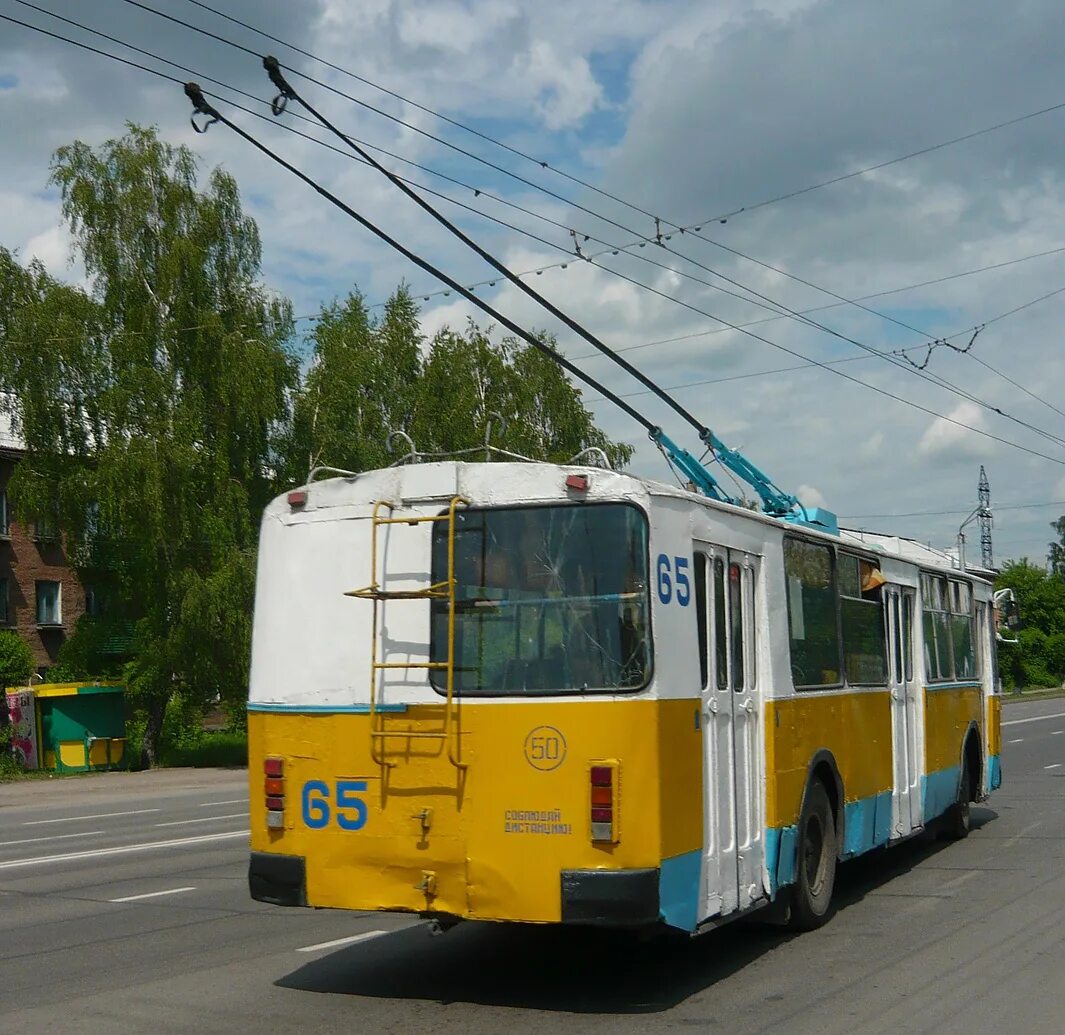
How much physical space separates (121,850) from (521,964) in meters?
8.10

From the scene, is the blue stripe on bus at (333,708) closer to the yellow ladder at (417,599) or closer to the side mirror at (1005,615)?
the yellow ladder at (417,599)

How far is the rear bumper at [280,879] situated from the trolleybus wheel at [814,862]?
3.33 meters

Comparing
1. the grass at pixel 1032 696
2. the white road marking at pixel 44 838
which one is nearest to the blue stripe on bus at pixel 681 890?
the white road marking at pixel 44 838

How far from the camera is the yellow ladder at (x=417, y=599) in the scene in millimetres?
7555

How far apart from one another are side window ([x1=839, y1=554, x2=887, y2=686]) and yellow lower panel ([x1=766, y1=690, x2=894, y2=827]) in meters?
0.18

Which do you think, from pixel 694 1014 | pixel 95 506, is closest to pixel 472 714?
pixel 694 1014

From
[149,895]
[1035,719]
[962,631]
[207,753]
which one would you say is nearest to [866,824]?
[962,631]

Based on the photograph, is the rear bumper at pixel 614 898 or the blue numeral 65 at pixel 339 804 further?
the blue numeral 65 at pixel 339 804

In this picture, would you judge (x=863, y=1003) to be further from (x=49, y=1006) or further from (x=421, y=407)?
(x=421, y=407)

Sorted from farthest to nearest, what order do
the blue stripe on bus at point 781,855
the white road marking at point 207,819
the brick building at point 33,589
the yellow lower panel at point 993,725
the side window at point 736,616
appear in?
the brick building at point 33,589, the white road marking at point 207,819, the yellow lower panel at point 993,725, the blue stripe on bus at point 781,855, the side window at point 736,616

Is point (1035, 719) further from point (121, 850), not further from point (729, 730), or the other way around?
point (729, 730)

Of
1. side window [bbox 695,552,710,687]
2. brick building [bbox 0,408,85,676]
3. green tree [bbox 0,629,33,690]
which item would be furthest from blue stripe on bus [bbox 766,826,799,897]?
brick building [bbox 0,408,85,676]

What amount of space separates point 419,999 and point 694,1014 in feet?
4.75

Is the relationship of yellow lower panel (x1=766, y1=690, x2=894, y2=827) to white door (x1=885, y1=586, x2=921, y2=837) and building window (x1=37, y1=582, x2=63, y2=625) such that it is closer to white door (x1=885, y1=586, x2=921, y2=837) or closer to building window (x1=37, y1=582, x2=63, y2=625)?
white door (x1=885, y1=586, x2=921, y2=837)
